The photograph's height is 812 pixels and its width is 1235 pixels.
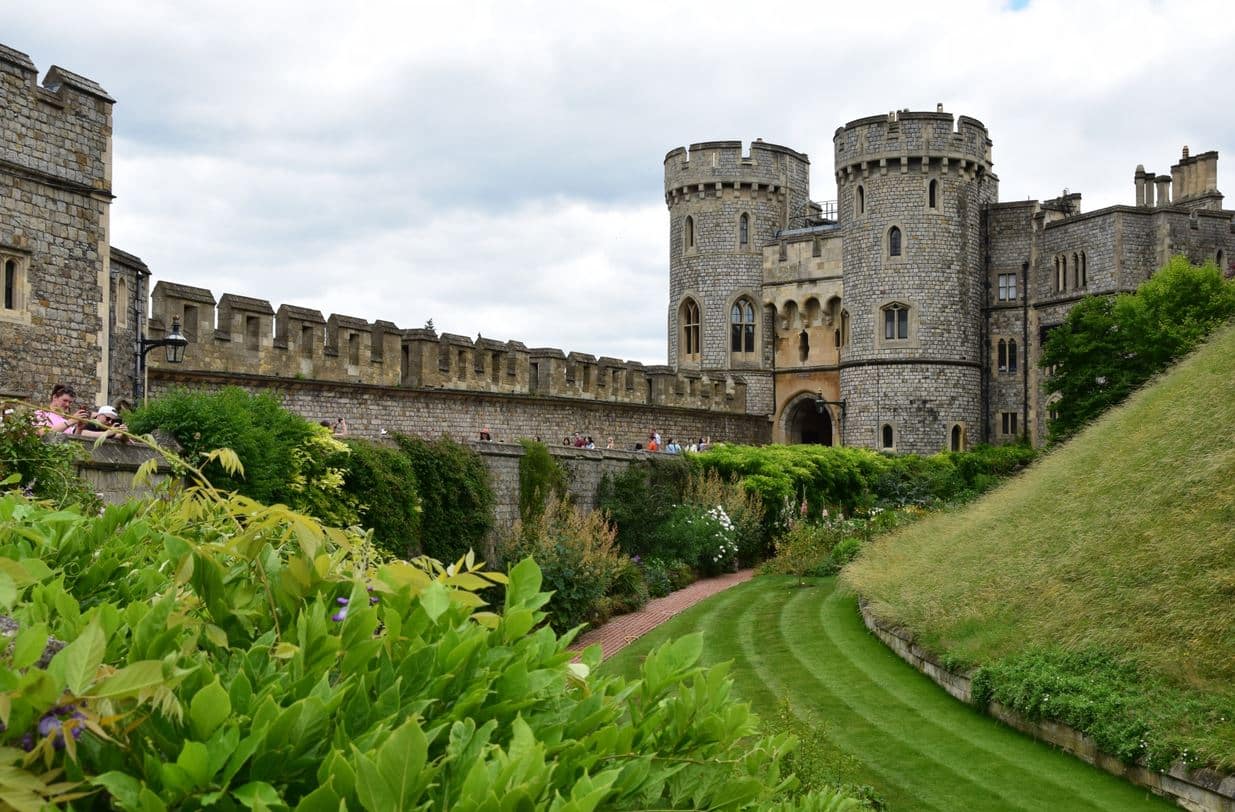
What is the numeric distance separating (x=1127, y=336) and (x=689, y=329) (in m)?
16.5

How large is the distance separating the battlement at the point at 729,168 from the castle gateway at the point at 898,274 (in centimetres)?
6

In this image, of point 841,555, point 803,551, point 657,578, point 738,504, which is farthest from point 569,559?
point 738,504

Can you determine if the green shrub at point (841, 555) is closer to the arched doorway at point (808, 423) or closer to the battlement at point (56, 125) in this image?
the battlement at point (56, 125)

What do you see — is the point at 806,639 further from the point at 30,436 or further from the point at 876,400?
the point at 876,400

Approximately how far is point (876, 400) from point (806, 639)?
24.8 m

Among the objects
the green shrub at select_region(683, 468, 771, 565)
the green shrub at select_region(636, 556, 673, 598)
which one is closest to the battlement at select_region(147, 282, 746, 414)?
the green shrub at select_region(683, 468, 771, 565)

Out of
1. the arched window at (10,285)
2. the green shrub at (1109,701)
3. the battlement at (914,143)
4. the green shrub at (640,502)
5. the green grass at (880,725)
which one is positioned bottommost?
the green grass at (880,725)

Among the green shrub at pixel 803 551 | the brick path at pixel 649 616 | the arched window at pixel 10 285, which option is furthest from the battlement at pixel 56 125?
the green shrub at pixel 803 551

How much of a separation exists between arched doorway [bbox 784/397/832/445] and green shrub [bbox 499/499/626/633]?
22662mm

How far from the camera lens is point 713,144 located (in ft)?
140

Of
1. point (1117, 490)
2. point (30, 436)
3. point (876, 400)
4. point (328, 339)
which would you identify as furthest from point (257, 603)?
point (876, 400)

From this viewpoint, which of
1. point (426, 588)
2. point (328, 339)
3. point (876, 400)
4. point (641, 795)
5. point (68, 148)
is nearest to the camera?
point (641, 795)

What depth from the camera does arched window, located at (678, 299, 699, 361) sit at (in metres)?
43.8

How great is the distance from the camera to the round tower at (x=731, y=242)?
140ft
